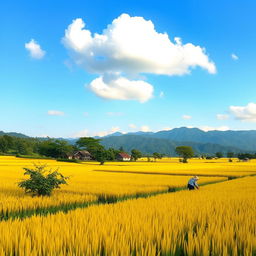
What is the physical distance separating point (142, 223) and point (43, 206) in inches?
237

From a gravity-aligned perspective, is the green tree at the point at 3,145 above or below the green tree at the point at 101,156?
above

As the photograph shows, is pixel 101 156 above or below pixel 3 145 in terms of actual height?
below

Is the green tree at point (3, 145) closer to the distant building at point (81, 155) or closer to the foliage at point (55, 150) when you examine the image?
the foliage at point (55, 150)

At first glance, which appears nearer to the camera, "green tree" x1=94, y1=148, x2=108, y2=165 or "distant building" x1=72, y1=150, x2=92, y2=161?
"green tree" x1=94, y1=148, x2=108, y2=165

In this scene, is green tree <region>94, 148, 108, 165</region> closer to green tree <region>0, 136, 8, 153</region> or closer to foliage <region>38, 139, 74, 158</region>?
foliage <region>38, 139, 74, 158</region>

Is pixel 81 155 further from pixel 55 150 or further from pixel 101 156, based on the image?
pixel 101 156

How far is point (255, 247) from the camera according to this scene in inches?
201

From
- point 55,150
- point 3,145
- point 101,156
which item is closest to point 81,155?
point 55,150

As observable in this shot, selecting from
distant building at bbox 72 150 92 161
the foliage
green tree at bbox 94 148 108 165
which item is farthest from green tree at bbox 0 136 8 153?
green tree at bbox 94 148 108 165

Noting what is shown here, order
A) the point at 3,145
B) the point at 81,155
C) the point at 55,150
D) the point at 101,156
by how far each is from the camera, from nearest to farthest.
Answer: the point at 101,156 < the point at 55,150 < the point at 3,145 < the point at 81,155

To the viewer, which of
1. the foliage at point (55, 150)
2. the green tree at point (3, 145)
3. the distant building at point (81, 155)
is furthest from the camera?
the distant building at point (81, 155)

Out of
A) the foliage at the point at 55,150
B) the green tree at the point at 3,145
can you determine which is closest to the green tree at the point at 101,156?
the foliage at the point at 55,150

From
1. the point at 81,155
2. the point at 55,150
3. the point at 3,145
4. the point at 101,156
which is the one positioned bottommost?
the point at 81,155

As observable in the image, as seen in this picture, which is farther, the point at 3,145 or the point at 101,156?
the point at 3,145
